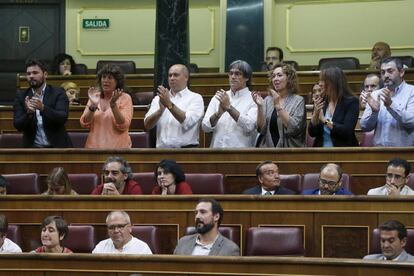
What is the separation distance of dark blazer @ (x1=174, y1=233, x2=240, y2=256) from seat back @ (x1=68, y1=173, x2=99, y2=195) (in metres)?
0.90

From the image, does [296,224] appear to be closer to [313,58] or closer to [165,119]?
[165,119]

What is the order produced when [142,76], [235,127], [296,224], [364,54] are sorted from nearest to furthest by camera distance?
[296,224] → [235,127] → [142,76] → [364,54]

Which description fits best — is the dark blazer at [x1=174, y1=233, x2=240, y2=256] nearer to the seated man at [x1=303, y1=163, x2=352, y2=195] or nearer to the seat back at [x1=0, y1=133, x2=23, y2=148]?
the seated man at [x1=303, y1=163, x2=352, y2=195]

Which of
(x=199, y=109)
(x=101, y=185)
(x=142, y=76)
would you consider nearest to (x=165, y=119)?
(x=199, y=109)

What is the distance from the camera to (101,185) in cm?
489

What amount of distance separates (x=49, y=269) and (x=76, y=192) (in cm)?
98

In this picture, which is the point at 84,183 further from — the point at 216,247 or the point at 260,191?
the point at 216,247

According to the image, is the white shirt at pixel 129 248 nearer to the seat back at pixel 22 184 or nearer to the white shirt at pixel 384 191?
the seat back at pixel 22 184

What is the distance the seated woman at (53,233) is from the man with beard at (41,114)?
116cm

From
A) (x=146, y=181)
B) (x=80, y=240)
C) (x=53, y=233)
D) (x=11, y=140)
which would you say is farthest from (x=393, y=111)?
(x=11, y=140)

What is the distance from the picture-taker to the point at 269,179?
4629mm

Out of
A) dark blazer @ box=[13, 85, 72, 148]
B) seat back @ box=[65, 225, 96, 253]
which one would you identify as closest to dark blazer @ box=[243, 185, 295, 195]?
seat back @ box=[65, 225, 96, 253]

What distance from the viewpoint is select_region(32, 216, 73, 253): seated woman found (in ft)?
14.0

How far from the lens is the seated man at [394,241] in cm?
392
